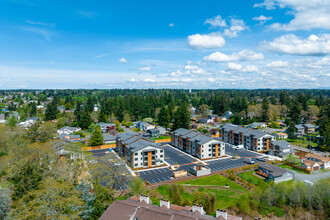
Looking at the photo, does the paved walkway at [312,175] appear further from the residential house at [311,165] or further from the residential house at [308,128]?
the residential house at [308,128]

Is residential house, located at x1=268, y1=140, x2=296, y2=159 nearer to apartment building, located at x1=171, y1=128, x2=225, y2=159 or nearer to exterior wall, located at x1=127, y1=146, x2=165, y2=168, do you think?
apartment building, located at x1=171, y1=128, x2=225, y2=159

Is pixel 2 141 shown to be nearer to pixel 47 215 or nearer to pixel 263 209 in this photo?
pixel 47 215

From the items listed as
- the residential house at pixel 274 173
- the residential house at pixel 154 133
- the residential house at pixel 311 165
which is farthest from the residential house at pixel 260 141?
the residential house at pixel 154 133

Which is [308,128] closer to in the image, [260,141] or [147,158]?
[260,141]

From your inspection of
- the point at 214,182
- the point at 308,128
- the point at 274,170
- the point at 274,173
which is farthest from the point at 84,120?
the point at 308,128

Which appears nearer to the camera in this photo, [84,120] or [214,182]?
[214,182]

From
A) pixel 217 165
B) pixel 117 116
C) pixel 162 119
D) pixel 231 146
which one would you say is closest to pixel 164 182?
pixel 217 165
